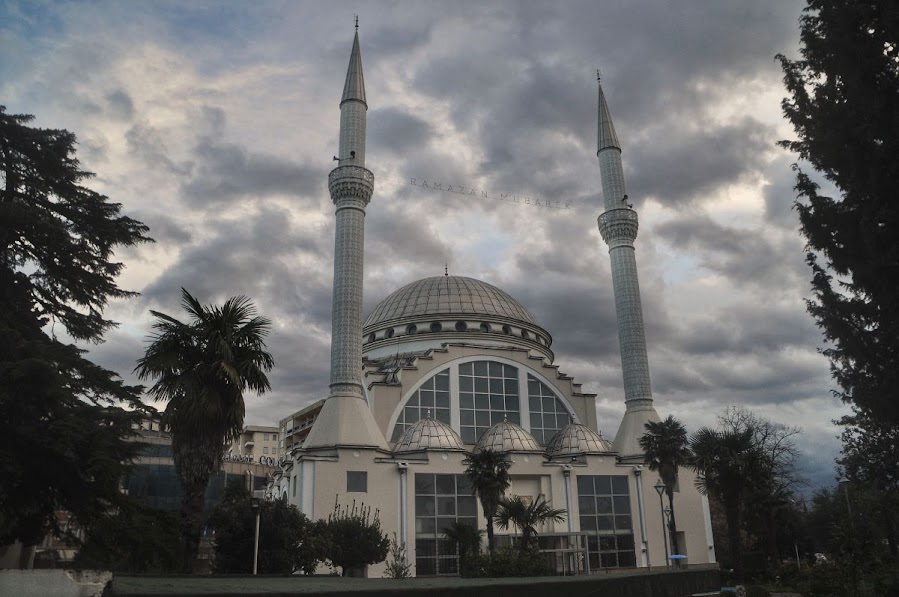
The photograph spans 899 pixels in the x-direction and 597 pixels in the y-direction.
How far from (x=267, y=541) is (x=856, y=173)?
72.0 feet

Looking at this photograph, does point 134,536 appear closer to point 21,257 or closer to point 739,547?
point 21,257

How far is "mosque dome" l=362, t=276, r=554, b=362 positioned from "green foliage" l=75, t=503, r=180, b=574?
116 ft

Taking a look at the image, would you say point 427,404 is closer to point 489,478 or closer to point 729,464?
point 489,478

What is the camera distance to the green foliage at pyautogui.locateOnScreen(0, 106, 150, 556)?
15.6 meters


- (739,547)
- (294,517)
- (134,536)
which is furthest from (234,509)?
(739,547)

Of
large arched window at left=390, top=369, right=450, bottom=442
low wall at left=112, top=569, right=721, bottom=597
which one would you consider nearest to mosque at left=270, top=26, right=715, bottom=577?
large arched window at left=390, top=369, right=450, bottom=442

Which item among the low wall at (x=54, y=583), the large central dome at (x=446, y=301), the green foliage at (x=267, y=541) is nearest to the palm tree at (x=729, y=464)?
the green foliage at (x=267, y=541)

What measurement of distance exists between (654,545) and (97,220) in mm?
34712

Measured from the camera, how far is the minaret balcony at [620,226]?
51.4m

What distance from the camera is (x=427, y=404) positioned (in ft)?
154

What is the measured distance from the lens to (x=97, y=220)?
19.5 m

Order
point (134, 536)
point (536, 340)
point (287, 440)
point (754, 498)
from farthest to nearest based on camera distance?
1. point (287, 440)
2. point (536, 340)
3. point (754, 498)
4. point (134, 536)

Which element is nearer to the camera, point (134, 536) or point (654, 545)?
point (134, 536)

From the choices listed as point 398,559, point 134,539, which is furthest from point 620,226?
point 134,539
